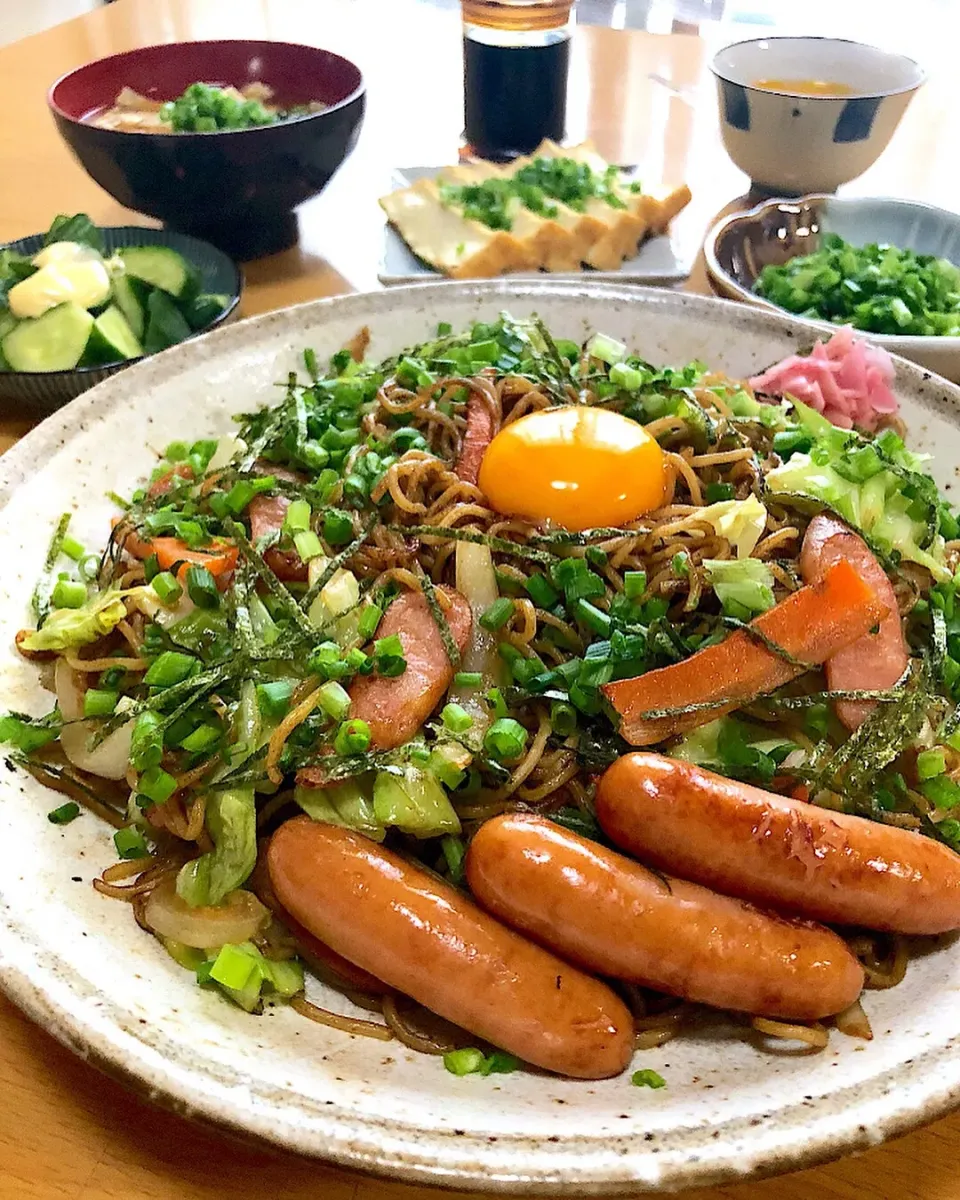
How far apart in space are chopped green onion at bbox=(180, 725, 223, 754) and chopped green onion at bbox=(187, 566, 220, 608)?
0.32m

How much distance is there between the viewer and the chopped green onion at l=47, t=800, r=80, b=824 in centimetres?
188

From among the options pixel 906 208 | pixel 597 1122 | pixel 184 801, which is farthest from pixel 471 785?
pixel 906 208

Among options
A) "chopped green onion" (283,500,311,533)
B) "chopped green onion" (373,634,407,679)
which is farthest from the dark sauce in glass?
"chopped green onion" (373,634,407,679)

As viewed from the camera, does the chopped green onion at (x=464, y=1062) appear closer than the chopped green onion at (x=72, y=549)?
Yes

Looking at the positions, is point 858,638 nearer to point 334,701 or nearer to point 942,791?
point 942,791

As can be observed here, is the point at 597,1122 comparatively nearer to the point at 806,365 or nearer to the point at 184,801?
the point at 184,801

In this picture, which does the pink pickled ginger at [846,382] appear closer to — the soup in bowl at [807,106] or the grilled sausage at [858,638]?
the grilled sausage at [858,638]

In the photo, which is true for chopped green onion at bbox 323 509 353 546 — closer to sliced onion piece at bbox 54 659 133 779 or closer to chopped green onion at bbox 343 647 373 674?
chopped green onion at bbox 343 647 373 674

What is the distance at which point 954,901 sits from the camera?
5.43ft

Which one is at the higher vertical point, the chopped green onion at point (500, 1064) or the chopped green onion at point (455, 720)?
the chopped green onion at point (455, 720)

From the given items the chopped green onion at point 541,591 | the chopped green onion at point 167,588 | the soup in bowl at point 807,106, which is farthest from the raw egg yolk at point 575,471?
the soup in bowl at point 807,106

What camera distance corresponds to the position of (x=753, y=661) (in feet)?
6.33

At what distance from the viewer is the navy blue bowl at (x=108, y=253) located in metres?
2.93

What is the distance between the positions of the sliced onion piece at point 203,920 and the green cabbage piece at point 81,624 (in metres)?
0.62
